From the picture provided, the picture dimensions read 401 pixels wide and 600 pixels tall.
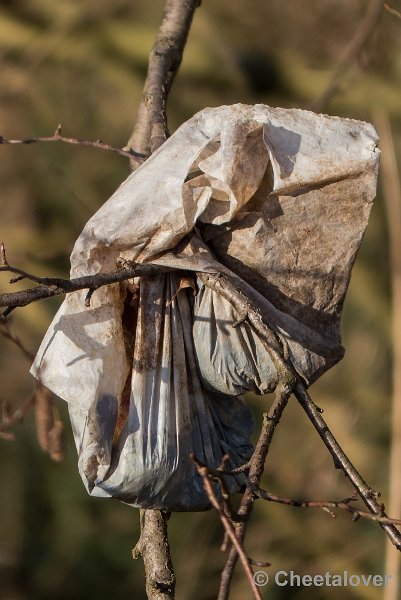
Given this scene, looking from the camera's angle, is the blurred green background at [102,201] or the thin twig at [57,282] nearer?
the thin twig at [57,282]

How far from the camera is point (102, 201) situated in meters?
4.11

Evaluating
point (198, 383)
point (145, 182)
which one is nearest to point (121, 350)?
point (198, 383)

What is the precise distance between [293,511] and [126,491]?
305 cm

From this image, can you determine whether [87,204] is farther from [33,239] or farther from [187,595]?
[187,595]

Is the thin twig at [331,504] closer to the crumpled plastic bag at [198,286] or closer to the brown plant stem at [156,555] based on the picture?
the crumpled plastic bag at [198,286]

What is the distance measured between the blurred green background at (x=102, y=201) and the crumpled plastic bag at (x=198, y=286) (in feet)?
8.07

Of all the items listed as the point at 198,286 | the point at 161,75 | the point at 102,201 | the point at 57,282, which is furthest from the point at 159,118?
the point at 102,201

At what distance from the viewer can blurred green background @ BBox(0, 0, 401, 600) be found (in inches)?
154

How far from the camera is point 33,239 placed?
4.05 m

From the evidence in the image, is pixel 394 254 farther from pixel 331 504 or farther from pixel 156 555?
pixel 331 504

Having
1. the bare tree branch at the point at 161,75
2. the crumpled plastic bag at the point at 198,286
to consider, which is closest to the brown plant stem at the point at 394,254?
the bare tree branch at the point at 161,75

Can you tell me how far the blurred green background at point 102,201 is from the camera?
3.91m

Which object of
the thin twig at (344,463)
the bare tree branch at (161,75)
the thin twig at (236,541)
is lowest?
the thin twig at (236,541)

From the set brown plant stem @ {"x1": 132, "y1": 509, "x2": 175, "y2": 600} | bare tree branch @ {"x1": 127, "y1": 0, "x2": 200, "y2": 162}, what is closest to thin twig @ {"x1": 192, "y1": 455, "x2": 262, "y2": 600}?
brown plant stem @ {"x1": 132, "y1": 509, "x2": 175, "y2": 600}
